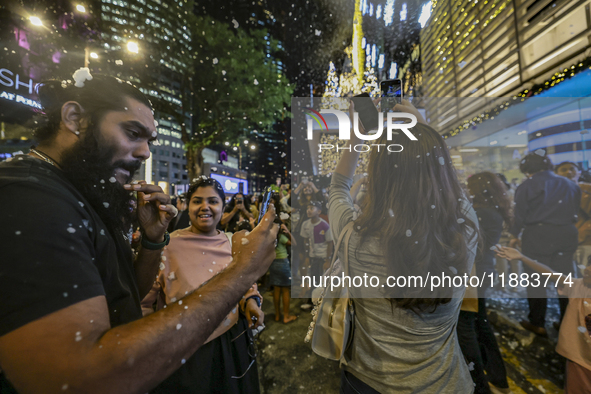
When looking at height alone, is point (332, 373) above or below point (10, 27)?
below

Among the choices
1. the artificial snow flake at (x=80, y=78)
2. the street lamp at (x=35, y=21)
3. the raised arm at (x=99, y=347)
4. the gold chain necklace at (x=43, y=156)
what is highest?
the street lamp at (x=35, y=21)

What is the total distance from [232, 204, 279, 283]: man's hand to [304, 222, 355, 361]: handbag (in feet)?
1.49

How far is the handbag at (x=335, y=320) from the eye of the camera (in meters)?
1.19

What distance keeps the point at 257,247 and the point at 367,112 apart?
110 centimetres

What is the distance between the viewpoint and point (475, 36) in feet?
7.98

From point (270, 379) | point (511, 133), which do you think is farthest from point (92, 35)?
point (511, 133)

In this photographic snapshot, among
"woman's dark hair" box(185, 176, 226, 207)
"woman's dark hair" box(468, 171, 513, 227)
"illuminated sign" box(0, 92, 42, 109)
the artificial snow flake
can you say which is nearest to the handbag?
the artificial snow flake

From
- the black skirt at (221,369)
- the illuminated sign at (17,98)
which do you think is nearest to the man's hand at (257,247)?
the black skirt at (221,369)

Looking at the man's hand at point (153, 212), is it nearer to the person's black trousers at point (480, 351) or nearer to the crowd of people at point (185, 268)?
the crowd of people at point (185, 268)

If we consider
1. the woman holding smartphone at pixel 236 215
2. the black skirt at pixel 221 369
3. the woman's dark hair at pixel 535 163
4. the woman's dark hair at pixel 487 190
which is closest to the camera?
the black skirt at pixel 221 369

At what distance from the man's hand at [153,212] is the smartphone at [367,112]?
1229 mm

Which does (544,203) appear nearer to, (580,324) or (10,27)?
(580,324)

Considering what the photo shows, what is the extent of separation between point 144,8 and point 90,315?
30.0 ft

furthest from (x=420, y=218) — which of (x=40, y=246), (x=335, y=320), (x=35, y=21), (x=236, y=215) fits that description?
(x=35, y=21)
